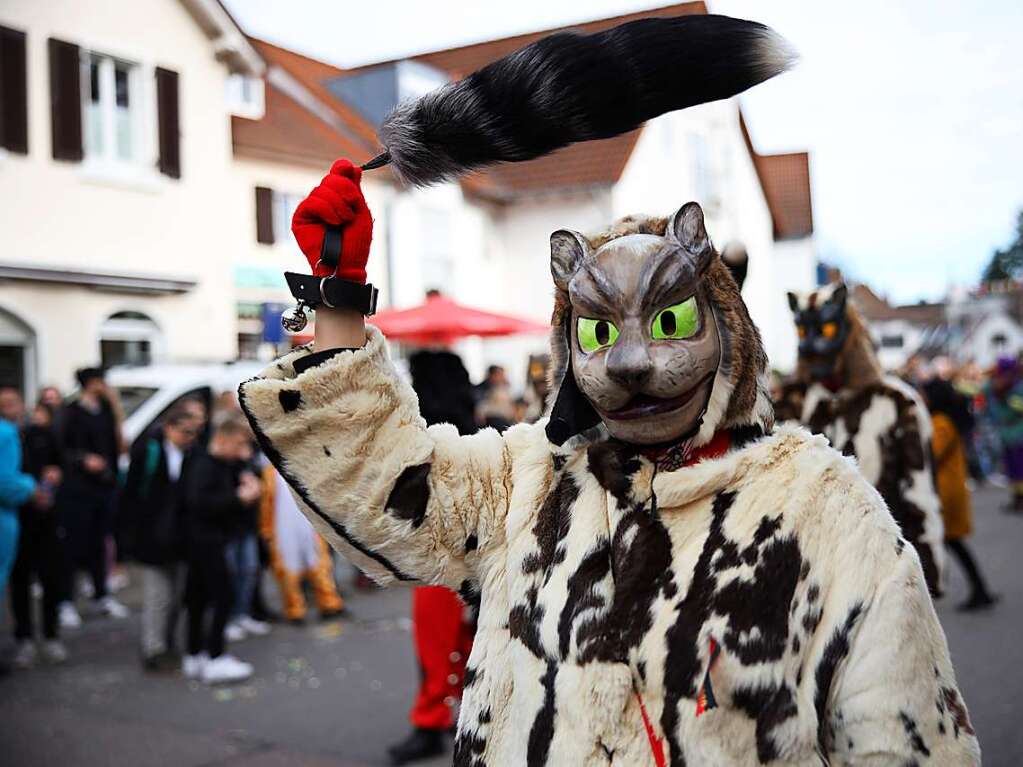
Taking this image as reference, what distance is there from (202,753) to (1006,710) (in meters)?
4.20

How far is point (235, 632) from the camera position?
307 inches

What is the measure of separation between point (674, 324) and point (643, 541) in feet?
1.34

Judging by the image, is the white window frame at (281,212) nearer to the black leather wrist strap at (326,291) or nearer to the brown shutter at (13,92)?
the brown shutter at (13,92)

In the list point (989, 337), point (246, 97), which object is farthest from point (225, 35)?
point (989, 337)

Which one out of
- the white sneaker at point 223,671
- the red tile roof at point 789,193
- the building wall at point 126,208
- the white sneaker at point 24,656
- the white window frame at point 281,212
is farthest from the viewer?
the red tile roof at point 789,193

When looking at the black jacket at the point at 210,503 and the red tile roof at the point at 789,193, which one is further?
the red tile roof at the point at 789,193

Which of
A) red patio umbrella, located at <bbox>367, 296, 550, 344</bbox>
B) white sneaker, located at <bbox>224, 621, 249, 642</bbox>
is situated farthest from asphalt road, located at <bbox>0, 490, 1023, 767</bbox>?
red patio umbrella, located at <bbox>367, 296, 550, 344</bbox>

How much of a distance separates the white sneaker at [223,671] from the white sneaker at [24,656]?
1334 millimetres

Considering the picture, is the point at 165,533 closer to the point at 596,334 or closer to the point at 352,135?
the point at 596,334

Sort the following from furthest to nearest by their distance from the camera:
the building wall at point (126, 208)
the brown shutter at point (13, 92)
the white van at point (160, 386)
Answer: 1. the building wall at point (126, 208)
2. the brown shutter at point (13, 92)
3. the white van at point (160, 386)

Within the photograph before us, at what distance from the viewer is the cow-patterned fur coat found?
1744 millimetres

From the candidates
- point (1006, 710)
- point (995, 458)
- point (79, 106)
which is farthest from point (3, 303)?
point (995, 458)

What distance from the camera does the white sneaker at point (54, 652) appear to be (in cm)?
707

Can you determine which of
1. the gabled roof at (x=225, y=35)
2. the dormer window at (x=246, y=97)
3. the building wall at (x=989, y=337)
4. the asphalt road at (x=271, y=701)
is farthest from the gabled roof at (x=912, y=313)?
the asphalt road at (x=271, y=701)
